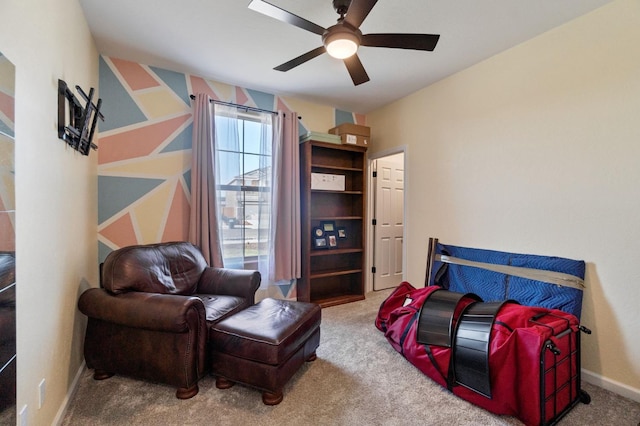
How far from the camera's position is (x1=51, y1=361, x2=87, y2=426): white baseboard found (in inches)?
62.5

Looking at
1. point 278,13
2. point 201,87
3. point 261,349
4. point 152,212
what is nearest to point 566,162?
point 278,13

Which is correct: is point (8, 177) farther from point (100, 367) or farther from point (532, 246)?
point (532, 246)

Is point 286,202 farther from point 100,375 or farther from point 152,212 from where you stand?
point 100,375

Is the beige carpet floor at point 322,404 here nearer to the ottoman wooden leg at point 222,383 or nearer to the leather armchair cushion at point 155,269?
the ottoman wooden leg at point 222,383

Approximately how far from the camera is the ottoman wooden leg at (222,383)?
1.95 m

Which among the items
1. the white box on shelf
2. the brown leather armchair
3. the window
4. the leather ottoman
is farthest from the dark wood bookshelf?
the brown leather armchair

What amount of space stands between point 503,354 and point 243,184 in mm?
2769

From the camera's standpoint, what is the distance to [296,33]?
7.74 ft

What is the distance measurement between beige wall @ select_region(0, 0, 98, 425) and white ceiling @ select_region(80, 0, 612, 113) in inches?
16.5

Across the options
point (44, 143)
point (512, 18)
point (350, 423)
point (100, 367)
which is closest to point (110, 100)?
point (44, 143)

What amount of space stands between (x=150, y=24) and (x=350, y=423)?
311 cm

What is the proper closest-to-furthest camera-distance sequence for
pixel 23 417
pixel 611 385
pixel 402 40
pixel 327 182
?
1. pixel 23 417
2. pixel 402 40
3. pixel 611 385
4. pixel 327 182

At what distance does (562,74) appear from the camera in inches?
87.6

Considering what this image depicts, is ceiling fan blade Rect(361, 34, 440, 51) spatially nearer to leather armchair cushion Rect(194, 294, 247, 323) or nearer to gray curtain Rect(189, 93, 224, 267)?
gray curtain Rect(189, 93, 224, 267)
